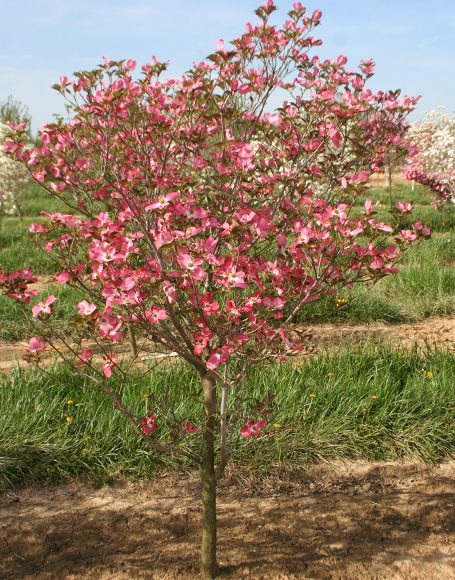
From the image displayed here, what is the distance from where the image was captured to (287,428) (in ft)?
12.1

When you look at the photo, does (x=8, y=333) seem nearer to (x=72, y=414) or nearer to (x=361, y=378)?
(x=72, y=414)

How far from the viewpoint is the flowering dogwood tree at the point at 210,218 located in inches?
90.6

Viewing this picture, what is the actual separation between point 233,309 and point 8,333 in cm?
438

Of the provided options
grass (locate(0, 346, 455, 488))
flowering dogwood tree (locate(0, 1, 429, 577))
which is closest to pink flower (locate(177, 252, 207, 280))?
flowering dogwood tree (locate(0, 1, 429, 577))

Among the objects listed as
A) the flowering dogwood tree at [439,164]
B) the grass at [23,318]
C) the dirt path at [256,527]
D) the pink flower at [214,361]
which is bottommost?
the dirt path at [256,527]

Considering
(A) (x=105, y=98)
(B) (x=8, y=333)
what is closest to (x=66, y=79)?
(A) (x=105, y=98)

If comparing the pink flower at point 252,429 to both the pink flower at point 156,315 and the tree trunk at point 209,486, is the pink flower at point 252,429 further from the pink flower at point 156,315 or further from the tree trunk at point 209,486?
the pink flower at point 156,315

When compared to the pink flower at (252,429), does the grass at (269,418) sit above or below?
below

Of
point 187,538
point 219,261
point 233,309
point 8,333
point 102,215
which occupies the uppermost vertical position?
point 102,215

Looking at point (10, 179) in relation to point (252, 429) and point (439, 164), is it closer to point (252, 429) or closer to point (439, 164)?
point (439, 164)

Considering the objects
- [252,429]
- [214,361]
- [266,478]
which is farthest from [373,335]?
[214,361]

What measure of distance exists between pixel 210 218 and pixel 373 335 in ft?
12.9

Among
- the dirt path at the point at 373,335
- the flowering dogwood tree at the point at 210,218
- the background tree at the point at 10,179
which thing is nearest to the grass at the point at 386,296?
the dirt path at the point at 373,335

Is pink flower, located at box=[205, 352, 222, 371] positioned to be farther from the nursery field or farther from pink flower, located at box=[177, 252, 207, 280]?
Answer: the nursery field
